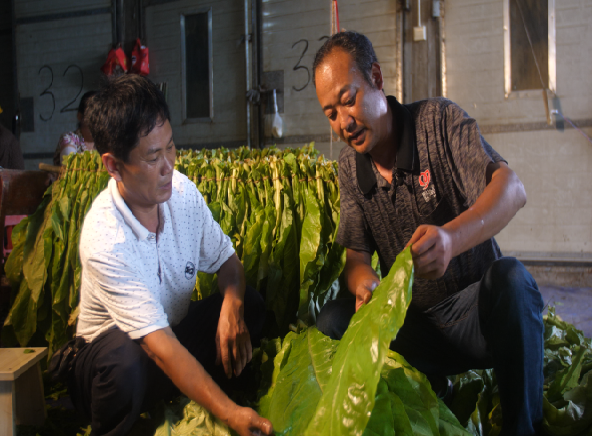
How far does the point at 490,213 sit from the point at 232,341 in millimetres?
936

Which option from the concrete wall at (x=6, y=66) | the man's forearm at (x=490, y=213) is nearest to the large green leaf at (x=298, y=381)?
the man's forearm at (x=490, y=213)

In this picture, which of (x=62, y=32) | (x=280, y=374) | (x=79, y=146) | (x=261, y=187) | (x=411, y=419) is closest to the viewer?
(x=411, y=419)

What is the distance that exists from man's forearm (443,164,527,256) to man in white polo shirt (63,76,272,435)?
658 mm

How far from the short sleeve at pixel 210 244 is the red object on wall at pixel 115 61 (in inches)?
21.8

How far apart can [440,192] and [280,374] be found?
2.71 ft

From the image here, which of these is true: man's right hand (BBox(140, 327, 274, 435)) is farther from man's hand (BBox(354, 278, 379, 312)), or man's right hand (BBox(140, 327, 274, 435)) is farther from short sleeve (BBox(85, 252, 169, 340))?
man's hand (BBox(354, 278, 379, 312))

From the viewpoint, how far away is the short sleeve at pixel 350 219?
158 cm

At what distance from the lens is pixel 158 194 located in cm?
119

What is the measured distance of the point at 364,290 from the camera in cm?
134

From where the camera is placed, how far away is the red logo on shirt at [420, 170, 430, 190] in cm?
141

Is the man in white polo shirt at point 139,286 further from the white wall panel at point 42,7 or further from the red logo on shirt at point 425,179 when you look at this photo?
the white wall panel at point 42,7

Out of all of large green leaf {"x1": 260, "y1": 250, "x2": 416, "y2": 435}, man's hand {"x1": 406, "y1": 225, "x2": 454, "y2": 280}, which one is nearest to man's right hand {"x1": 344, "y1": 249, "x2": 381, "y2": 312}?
large green leaf {"x1": 260, "y1": 250, "x2": 416, "y2": 435}

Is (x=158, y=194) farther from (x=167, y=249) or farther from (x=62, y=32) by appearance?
(x=62, y=32)

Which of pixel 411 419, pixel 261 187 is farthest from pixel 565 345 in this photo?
pixel 261 187
